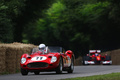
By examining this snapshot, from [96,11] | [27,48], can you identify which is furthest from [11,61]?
[96,11]

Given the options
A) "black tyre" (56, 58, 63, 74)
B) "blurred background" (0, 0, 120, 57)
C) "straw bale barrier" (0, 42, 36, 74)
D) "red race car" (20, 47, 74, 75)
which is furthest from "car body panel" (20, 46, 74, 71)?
"blurred background" (0, 0, 120, 57)

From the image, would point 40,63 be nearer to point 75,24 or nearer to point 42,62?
point 42,62

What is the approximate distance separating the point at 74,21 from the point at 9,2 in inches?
1335

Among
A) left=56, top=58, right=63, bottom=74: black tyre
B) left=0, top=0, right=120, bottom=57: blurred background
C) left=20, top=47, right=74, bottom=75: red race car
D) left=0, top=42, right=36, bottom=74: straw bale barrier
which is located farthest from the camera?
left=0, top=0, right=120, bottom=57: blurred background

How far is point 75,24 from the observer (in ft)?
208

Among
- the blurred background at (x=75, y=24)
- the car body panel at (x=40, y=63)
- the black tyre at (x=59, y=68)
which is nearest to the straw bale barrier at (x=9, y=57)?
the car body panel at (x=40, y=63)

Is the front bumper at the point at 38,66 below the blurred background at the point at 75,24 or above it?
below

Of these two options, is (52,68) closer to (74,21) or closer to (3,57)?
(3,57)

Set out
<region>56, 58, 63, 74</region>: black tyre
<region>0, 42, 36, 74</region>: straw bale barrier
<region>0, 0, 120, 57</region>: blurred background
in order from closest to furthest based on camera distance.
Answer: <region>56, 58, 63, 74</region>: black tyre
<region>0, 42, 36, 74</region>: straw bale barrier
<region>0, 0, 120, 57</region>: blurred background

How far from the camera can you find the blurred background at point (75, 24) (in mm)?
44459

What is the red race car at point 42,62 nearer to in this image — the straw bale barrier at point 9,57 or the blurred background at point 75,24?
the straw bale barrier at point 9,57

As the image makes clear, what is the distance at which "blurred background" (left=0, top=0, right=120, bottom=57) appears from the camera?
44459 mm

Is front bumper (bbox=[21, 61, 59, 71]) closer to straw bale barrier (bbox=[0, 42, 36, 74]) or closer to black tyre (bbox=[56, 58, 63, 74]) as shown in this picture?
black tyre (bbox=[56, 58, 63, 74])

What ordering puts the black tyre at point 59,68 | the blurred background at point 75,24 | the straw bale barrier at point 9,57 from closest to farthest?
the black tyre at point 59,68, the straw bale barrier at point 9,57, the blurred background at point 75,24
